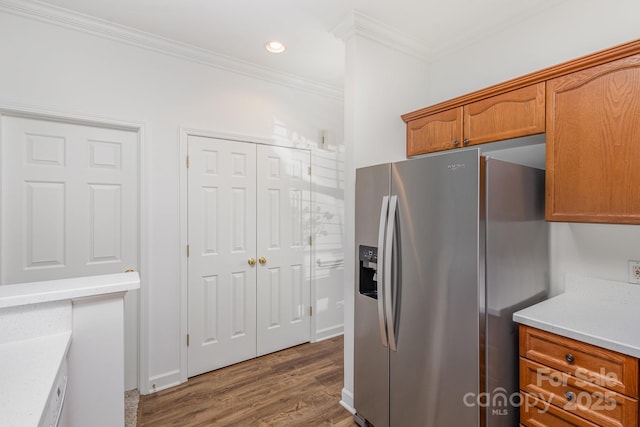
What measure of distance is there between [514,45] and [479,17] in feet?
1.01

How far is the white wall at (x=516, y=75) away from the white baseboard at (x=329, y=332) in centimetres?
106

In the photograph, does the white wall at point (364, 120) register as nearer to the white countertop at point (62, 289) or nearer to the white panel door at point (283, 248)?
Result: the white panel door at point (283, 248)

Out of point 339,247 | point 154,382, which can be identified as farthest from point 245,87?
point 154,382

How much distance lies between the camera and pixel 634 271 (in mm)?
1618

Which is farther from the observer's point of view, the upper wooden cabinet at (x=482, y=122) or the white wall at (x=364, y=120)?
the white wall at (x=364, y=120)

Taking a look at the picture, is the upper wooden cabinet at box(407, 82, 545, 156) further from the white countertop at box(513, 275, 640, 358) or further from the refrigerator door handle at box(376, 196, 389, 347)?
the white countertop at box(513, 275, 640, 358)

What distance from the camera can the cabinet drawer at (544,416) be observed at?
4.33 feet

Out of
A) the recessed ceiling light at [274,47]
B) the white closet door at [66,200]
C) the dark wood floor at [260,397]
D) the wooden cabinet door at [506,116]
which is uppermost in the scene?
the recessed ceiling light at [274,47]

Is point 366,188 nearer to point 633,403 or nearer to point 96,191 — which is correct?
point 633,403

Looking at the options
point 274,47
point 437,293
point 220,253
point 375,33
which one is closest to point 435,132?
point 375,33

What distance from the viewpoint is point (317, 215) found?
129 inches

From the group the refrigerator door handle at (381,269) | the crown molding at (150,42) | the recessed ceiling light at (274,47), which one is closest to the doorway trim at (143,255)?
the crown molding at (150,42)

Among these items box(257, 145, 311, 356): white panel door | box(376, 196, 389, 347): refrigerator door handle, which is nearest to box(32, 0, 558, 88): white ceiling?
box(257, 145, 311, 356): white panel door

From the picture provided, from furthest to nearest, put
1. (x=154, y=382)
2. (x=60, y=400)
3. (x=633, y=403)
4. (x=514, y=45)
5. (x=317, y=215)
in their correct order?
1. (x=317, y=215)
2. (x=154, y=382)
3. (x=514, y=45)
4. (x=633, y=403)
5. (x=60, y=400)
